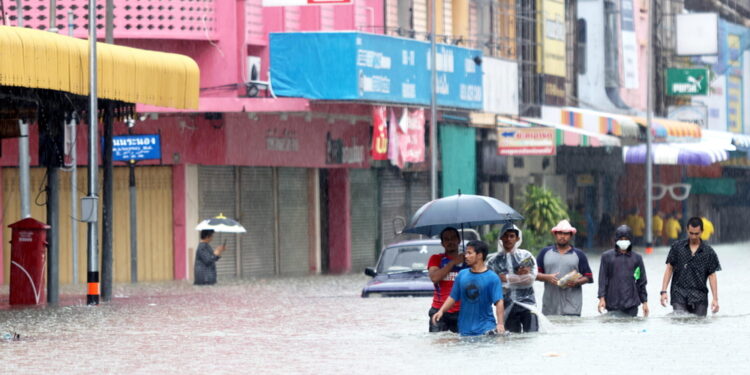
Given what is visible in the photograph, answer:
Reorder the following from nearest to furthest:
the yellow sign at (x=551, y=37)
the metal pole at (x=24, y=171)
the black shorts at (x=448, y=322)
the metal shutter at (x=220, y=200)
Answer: the black shorts at (x=448, y=322)
the metal pole at (x=24, y=171)
the metal shutter at (x=220, y=200)
the yellow sign at (x=551, y=37)

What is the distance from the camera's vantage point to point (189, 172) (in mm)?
39094

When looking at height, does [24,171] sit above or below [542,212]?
above

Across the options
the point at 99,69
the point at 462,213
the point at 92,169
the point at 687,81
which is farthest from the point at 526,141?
the point at 462,213

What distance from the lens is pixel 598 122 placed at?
181 ft

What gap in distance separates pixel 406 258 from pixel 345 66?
35.2ft

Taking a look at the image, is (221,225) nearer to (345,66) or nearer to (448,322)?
(345,66)

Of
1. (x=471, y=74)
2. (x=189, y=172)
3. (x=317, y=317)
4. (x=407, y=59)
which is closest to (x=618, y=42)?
(x=471, y=74)

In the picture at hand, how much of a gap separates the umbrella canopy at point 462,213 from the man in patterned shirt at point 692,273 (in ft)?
7.98

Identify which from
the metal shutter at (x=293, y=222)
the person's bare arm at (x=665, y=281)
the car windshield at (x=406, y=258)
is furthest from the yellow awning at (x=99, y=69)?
the metal shutter at (x=293, y=222)

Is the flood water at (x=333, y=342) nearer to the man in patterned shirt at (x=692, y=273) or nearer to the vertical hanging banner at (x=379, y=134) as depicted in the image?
the man in patterned shirt at (x=692, y=273)

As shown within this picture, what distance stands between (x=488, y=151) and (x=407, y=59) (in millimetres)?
10877

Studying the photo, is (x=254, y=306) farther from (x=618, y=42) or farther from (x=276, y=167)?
(x=618, y=42)

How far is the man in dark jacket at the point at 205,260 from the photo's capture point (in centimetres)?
3484

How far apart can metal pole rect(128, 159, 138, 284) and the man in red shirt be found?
19.0 metres
